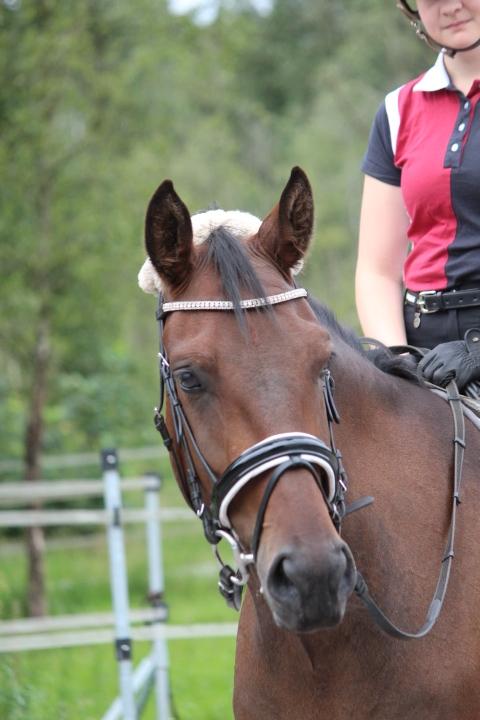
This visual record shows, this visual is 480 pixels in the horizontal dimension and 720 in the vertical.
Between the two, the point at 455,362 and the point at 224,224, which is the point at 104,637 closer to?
the point at 455,362

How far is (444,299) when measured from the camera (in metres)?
3.20

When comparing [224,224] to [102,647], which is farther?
[102,647]

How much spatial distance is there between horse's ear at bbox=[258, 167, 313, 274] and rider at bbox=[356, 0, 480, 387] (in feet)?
2.05

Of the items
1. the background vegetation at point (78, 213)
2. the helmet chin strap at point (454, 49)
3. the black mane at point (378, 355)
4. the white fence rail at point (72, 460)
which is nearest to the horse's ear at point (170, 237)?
the black mane at point (378, 355)

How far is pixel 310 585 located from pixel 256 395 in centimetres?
45

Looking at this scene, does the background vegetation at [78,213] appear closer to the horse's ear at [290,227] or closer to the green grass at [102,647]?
the green grass at [102,647]

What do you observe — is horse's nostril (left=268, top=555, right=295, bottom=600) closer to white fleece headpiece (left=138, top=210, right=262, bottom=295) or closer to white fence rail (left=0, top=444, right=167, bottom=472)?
white fleece headpiece (left=138, top=210, right=262, bottom=295)

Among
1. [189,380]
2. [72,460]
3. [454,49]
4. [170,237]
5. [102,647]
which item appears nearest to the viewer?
[189,380]

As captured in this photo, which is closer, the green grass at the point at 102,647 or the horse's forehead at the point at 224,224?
the horse's forehead at the point at 224,224

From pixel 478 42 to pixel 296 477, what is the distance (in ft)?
5.43

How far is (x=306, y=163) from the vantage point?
22797mm

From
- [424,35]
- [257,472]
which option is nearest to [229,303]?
[257,472]

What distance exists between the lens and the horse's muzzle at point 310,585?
2.15 m

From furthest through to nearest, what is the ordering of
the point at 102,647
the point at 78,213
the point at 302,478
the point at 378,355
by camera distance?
the point at 78,213, the point at 102,647, the point at 378,355, the point at 302,478
